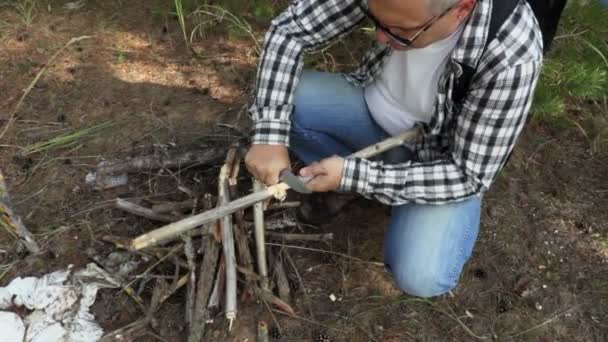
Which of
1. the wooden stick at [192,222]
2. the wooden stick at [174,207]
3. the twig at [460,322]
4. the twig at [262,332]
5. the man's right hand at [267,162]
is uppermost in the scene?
the man's right hand at [267,162]

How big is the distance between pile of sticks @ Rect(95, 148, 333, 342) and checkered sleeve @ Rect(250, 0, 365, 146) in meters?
0.24

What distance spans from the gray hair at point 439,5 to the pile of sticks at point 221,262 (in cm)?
94

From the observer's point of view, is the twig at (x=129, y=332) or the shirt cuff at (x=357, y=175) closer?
the shirt cuff at (x=357, y=175)

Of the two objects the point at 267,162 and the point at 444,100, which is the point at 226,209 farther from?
the point at 444,100

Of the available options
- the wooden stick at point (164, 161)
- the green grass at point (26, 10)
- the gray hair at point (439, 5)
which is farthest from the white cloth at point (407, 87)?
the green grass at point (26, 10)

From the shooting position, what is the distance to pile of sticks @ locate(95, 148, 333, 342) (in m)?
1.94

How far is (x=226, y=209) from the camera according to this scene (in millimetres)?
1699

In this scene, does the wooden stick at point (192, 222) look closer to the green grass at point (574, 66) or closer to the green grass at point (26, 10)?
the green grass at point (574, 66)

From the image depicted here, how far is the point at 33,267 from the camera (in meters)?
2.13

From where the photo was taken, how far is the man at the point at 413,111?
1.52m

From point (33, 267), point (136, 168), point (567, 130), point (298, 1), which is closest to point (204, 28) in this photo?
point (136, 168)

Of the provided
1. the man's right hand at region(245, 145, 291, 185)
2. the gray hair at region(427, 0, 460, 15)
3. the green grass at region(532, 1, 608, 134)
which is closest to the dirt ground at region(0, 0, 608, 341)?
the green grass at region(532, 1, 608, 134)

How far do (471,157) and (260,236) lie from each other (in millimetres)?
880

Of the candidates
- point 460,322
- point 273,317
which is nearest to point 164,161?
point 273,317
